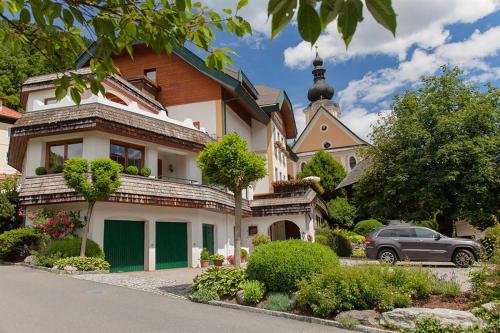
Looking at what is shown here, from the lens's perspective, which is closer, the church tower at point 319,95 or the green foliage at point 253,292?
the green foliage at point 253,292

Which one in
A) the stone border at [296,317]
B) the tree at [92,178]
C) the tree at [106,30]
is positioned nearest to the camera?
the tree at [106,30]

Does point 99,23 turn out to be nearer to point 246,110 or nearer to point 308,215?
point 308,215

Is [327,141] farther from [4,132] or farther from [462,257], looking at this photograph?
[462,257]

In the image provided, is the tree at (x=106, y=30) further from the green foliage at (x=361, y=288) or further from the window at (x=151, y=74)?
the window at (x=151, y=74)

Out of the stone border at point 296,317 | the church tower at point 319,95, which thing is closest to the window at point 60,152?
the stone border at point 296,317

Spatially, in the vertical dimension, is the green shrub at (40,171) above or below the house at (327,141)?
below

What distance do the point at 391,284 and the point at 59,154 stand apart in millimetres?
15636

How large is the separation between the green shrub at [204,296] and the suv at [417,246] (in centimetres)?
1011

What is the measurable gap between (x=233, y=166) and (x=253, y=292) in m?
4.23

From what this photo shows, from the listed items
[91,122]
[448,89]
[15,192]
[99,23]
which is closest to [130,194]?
[91,122]

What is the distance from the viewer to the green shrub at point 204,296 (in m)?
11.2

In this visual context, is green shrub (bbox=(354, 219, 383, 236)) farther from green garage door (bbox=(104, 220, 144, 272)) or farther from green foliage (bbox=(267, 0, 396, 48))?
green foliage (bbox=(267, 0, 396, 48))

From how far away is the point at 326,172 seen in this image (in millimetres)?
45406

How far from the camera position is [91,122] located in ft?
60.4
